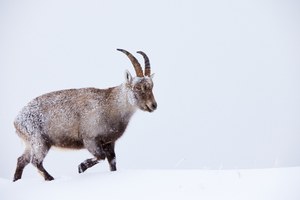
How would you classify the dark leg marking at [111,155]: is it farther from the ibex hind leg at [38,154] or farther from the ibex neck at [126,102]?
the ibex hind leg at [38,154]

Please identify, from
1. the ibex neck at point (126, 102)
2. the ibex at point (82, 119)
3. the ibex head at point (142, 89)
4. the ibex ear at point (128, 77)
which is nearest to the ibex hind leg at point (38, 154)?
the ibex at point (82, 119)

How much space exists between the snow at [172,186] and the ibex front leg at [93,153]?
0.81m


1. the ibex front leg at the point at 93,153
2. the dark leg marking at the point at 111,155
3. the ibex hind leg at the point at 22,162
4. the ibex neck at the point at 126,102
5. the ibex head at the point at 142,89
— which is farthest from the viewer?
the ibex neck at the point at 126,102

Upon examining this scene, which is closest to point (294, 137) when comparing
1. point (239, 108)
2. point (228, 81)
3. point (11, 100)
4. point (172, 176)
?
point (172, 176)

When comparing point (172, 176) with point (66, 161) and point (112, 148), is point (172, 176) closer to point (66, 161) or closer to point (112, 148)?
point (112, 148)

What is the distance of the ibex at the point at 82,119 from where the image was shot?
45.2 ft

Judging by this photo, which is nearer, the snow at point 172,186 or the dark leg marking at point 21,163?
the snow at point 172,186

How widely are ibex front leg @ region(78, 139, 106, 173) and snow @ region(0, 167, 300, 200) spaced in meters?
0.81

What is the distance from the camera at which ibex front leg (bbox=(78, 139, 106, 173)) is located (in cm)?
1341

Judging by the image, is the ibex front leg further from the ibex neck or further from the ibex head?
the ibex head

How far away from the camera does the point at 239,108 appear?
85.5 m

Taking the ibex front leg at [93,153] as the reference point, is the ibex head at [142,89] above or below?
above

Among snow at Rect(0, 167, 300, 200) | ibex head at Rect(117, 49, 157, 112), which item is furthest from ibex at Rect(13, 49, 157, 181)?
snow at Rect(0, 167, 300, 200)

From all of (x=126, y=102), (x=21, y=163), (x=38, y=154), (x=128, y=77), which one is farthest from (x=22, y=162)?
(x=128, y=77)
